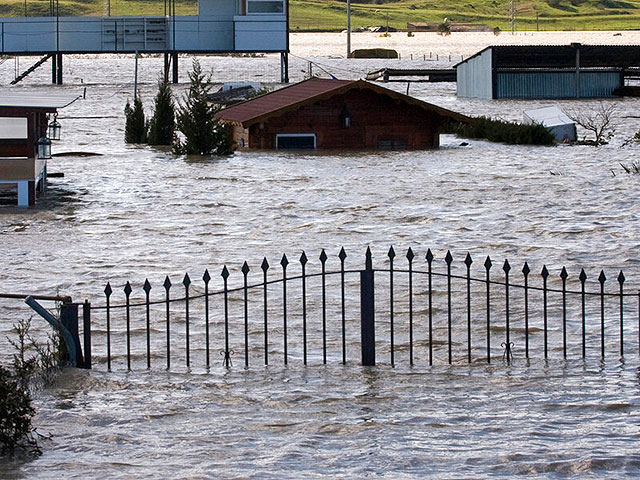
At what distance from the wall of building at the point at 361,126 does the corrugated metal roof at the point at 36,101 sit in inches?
487

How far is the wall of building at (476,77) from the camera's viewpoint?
2510 inches

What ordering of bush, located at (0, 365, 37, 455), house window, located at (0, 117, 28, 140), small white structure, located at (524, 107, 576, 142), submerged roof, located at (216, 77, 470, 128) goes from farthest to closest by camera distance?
small white structure, located at (524, 107, 576, 142), submerged roof, located at (216, 77, 470, 128), house window, located at (0, 117, 28, 140), bush, located at (0, 365, 37, 455)

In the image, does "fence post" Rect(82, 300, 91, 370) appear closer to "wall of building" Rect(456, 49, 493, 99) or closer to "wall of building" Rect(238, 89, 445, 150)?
"wall of building" Rect(238, 89, 445, 150)

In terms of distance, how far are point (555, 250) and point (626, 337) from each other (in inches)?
224

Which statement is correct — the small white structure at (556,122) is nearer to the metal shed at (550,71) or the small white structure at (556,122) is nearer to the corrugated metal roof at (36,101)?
the metal shed at (550,71)

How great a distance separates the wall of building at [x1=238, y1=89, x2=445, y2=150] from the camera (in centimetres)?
3738

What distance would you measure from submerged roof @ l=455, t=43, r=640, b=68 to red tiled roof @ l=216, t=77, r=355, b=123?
23.0 m

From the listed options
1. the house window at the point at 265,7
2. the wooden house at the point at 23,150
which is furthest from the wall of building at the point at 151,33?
the wooden house at the point at 23,150

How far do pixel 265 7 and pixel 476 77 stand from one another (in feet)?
43.3

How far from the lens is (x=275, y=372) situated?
1075cm

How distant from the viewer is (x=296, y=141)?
3784 centimetres

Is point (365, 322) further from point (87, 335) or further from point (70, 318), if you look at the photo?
point (70, 318)

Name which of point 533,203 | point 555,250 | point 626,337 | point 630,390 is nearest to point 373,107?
point 533,203

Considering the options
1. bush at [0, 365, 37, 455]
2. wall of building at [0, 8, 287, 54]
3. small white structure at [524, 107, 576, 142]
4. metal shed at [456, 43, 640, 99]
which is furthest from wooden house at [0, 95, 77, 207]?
wall of building at [0, 8, 287, 54]
